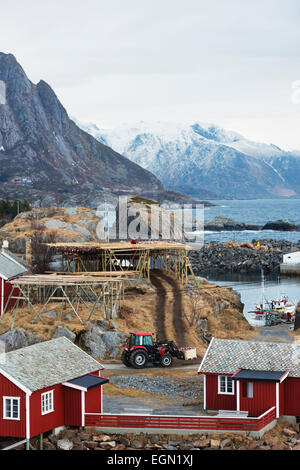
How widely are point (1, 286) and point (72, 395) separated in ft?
71.3

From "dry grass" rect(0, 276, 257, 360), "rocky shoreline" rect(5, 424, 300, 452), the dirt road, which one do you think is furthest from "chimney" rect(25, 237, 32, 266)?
"rocky shoreline" rect(5, 424, 300, 452)

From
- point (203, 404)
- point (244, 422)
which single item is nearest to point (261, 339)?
point (203, 404)

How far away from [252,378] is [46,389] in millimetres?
8344

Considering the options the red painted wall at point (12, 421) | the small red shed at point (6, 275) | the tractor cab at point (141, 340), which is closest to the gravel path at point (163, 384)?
the tractor cab at point (141, 340)

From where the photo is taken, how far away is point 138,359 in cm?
3672

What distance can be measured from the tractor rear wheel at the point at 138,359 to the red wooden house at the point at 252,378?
20.0ft

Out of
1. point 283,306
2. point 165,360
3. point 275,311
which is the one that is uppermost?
point 165,360

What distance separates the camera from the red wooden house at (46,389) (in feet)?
86.9

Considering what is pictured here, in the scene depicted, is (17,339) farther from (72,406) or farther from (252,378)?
(252,378)

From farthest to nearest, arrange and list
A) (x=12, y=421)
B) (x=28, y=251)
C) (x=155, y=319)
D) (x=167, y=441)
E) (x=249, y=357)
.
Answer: (x=28, y=251)
(x=155, y=319)
(x=249, y=357)
(x=167, y=441)
(x=12, y=421)

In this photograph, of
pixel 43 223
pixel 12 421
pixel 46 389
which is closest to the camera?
pixel 12 421

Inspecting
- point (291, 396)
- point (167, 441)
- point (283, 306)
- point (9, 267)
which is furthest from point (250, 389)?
point (283, 306)

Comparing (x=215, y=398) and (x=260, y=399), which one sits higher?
(x=260, y=399)

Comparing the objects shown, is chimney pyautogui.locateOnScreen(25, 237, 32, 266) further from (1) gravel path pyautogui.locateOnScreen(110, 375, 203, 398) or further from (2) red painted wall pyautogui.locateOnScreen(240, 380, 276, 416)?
(2) red painted wall pyautogui.locateOnScreen(240, 380, 276, 416)
